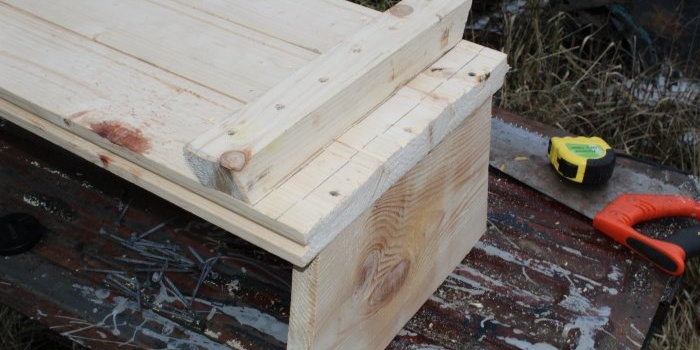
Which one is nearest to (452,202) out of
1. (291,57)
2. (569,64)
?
(291,57)

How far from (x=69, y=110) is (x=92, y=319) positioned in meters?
0.66

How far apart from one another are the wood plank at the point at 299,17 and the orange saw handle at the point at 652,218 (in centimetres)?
92

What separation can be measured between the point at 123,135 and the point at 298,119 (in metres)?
0.37

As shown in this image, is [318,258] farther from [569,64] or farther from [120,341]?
[569,64]

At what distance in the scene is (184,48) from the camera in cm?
187

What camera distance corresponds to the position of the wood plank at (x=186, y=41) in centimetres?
179

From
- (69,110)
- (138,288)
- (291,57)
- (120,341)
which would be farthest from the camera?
(138,288)

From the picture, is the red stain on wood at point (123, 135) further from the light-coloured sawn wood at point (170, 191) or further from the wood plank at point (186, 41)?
the wood plank at point (186, 41)

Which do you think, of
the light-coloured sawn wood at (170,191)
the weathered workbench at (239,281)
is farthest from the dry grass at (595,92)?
the light-coloured sawn wood at (170,191)

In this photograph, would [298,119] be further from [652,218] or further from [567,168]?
[652,218]

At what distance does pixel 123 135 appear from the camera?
5.32 feet

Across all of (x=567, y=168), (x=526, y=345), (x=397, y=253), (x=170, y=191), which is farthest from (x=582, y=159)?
(x=170, y=191)

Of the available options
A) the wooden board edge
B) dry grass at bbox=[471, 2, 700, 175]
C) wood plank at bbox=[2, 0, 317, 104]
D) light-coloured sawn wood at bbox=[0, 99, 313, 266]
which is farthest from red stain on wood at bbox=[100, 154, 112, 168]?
dry grass at bbox=[471, 2, 700, 175]

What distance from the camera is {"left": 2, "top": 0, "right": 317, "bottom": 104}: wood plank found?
1791mm
